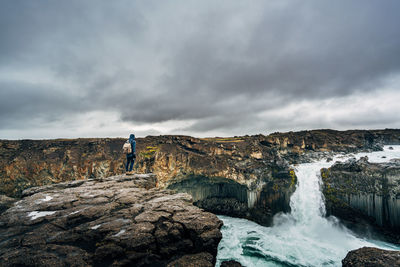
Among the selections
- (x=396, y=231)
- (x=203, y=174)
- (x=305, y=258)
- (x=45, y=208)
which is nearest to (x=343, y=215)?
(x=396, y=231)

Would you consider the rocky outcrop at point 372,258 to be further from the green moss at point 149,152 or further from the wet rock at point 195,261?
the green moss at point 149,152

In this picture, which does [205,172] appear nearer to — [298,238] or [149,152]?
[149,152]

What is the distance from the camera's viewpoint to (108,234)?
209 inches

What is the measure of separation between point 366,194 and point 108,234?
30.9 meters

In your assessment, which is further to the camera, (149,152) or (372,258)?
(149,152)

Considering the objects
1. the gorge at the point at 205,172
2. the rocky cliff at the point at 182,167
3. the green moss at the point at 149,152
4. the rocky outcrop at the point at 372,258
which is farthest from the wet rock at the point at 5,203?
the green moss at the point at 149,152

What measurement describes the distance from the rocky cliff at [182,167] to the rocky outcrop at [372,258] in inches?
854

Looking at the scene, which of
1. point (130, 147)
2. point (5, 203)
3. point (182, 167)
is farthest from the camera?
point (182, 167)

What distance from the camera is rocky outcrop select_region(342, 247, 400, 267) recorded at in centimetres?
630

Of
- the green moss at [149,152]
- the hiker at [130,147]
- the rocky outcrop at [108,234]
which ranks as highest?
the hiker at [130,147]

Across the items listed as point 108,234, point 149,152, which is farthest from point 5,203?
point 149,152

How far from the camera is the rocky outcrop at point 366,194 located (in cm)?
2081

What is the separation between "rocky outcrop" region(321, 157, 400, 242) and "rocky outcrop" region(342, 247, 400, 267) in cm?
2055

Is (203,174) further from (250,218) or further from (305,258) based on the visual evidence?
(305,258)
